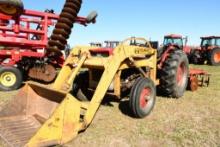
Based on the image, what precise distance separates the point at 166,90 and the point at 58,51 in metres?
3.56

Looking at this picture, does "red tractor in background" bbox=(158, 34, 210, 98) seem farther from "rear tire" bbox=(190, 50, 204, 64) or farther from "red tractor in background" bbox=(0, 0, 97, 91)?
"rear tire" bbox=(190, 50, 204, 64)

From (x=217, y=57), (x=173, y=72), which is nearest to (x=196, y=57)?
(x=217, y=57)

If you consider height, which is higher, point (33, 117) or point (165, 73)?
point (165, 73)

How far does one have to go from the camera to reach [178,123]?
228 inches

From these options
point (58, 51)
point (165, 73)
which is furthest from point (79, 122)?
point (58, 51)

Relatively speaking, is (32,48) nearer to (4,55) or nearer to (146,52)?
(4,55)

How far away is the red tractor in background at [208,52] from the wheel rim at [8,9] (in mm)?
13344

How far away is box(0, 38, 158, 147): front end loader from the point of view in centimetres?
442

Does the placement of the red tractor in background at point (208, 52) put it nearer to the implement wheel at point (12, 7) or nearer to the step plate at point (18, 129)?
the implement wheel at point (12, 7)

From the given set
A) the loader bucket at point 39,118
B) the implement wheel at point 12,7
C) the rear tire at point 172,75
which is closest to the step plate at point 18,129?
the loader bucket at point 39,118

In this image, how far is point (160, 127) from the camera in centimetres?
556

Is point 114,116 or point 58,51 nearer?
point 114,116

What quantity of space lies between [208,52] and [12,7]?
1374 centimetres

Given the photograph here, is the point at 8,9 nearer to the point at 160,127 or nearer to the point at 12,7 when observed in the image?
the point at 12,7
